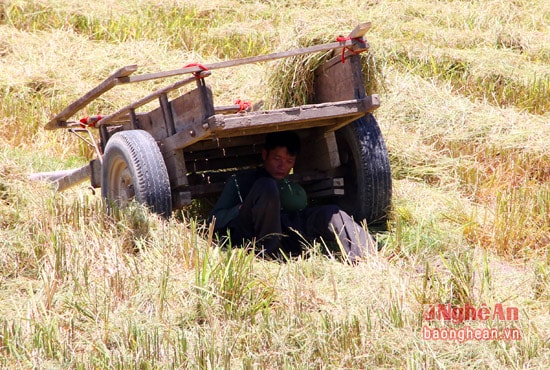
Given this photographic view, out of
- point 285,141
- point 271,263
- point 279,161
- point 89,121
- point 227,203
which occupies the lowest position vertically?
point 271,263

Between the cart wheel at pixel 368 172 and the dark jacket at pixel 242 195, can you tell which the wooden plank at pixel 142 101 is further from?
the cart wheel at pixel 368 172

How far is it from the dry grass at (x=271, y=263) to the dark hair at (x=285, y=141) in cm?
51

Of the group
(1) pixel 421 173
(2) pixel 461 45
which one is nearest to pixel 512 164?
(1) pixel 421 173

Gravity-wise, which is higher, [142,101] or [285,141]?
[142,101]

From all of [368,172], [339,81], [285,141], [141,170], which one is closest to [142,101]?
[141,170]

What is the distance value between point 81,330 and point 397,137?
12.5 feet

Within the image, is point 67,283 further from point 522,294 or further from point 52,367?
point 522,294

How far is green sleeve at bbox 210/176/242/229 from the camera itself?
215 inches

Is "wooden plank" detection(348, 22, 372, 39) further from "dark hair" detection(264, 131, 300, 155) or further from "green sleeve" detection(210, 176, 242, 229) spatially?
"green sleeve" detection(210, 176, 242, 229)

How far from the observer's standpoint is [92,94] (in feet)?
17.8

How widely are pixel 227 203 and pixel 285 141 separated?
53 centimetres

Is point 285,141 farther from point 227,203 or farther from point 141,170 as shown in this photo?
point 141,170

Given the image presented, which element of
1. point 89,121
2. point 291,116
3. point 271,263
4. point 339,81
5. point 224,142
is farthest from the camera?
point 89,121

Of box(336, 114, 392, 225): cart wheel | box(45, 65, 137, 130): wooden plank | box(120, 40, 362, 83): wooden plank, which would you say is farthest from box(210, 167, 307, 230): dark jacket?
box(45, 65, 137, 130): wooden plank
